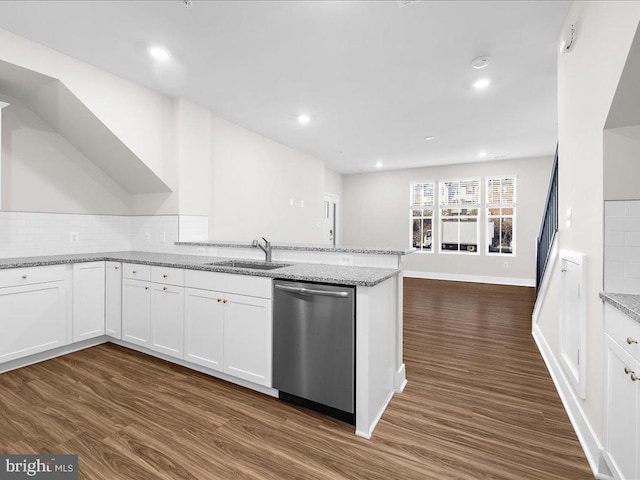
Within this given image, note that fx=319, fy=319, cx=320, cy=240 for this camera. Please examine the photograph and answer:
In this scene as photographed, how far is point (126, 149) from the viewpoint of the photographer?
331 centimetres

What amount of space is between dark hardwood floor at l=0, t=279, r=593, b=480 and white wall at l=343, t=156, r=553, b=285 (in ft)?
15.4

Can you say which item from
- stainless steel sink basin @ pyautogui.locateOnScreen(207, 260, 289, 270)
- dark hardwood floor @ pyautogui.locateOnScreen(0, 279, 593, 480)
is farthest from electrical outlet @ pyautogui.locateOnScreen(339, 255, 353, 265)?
dark hardwood floor @ pyautogui.locateOnScreen(0, 279, 593, 480)

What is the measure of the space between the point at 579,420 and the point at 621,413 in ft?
2.26

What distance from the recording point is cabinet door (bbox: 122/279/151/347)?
2939 mm

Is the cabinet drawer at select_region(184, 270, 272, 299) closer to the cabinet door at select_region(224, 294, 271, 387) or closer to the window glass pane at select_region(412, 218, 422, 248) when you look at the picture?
the cabinet door at select_region(224, 294, 271, 387)

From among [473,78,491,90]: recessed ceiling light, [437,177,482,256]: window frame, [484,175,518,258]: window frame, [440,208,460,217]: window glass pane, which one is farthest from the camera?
[440,208,460,217]: window glass pane

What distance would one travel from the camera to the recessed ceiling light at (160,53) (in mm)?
2727

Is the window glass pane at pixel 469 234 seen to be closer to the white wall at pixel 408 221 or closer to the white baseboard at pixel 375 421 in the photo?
the white wall at pixel 408 221

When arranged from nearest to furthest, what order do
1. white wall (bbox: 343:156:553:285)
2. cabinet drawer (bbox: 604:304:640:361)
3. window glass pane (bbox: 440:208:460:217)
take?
cabinet drawer (bbox: 604:304:640:361)
white wall (bbox: 343:156:553:285)
window glass pane (bbox: 440:208:460:217)

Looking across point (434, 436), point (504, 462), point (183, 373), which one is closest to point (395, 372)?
point (434, 436)

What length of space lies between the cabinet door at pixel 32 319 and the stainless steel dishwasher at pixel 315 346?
7.09 feet

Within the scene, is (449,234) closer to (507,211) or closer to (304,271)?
(507,211)

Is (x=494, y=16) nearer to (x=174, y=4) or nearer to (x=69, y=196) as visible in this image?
(x=174, y=4)

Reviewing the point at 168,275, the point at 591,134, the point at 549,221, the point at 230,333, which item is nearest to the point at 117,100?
the point at 168,275
